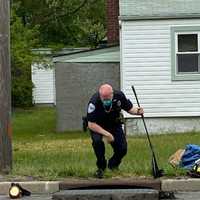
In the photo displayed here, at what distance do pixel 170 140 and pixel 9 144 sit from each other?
7.01 meters

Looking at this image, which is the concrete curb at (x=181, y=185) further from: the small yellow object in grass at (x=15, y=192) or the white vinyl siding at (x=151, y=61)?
the white vinyl siding at (x=151, y=61)

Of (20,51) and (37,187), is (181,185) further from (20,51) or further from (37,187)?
(20,51)

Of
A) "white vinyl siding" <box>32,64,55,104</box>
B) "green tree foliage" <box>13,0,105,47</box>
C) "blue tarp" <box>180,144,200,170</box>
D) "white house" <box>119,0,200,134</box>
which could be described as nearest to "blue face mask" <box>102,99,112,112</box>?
"blue tarp" <box>180,144,200,170</box>

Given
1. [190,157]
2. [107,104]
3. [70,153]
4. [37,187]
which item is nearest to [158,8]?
[70,153]

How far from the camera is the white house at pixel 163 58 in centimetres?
2069

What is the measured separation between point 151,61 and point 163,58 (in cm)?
36

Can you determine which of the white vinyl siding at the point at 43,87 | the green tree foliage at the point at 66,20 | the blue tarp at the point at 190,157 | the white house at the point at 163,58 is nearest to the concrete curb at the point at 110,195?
the blue tarp at the point at 190,157

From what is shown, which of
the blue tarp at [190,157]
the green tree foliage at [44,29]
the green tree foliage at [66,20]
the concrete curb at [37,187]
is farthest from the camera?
the green tree foliage at [66,20]

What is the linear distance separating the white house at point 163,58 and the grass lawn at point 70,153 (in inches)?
50.6

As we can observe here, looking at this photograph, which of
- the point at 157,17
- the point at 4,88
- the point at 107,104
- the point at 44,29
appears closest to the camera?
the point at 107,104

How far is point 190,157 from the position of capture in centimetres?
1166

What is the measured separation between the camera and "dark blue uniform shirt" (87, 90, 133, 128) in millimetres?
11312

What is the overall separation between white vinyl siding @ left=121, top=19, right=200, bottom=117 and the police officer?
30.3 ft

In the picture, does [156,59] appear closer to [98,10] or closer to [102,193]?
[102,193]
